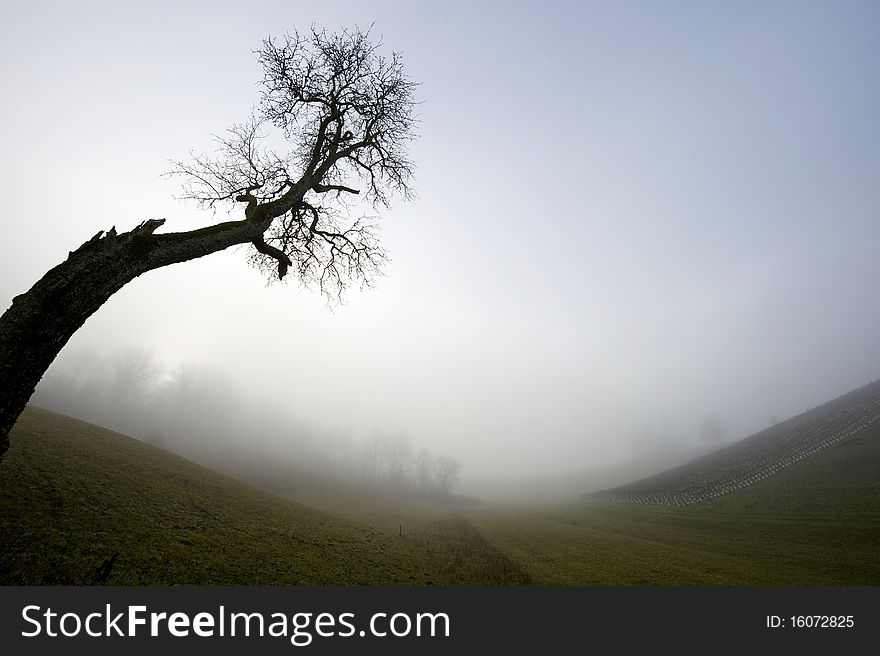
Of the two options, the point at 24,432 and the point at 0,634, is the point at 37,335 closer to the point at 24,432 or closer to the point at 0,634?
the point at 0,634

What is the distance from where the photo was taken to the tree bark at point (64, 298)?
4.18 m

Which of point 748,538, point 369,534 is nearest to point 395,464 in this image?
point 369,534

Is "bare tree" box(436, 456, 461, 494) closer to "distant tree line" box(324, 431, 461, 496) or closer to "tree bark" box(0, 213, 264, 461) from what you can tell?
"distant tree line" box(324, 431, 461, 496)

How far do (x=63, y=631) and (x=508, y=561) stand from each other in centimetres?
1811

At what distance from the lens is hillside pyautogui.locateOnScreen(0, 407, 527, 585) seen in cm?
793

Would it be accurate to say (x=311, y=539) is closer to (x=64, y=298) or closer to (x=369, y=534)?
(x=369, y=534)

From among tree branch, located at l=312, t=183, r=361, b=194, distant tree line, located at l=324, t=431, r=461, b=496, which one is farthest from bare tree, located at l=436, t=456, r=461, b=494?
tree branch, located at l=312, t=183, r=361, b=194

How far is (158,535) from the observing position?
10.8 meters

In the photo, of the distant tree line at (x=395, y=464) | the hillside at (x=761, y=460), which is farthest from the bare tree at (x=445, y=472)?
the hillside at (x=761, y=460)

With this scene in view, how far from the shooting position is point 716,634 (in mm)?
6523

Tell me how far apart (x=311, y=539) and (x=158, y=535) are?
762cm

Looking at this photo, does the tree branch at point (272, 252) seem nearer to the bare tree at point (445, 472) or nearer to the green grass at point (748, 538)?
the green grass at point (748, 538)

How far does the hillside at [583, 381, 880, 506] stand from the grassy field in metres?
8.77

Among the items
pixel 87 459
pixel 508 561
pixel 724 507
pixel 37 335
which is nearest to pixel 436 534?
pixel 508 561
